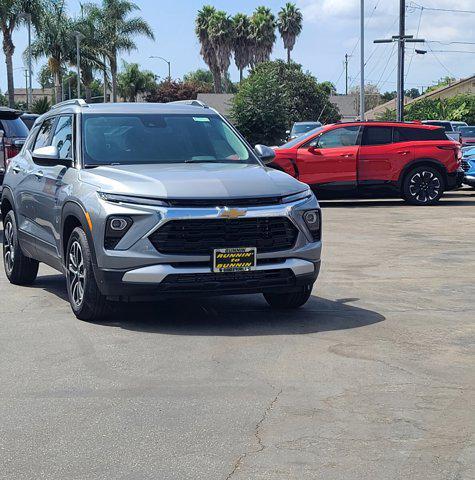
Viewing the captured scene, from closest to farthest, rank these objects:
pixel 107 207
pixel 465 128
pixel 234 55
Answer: pixel 107 207 → pixel 465 128 → pixel 234 55

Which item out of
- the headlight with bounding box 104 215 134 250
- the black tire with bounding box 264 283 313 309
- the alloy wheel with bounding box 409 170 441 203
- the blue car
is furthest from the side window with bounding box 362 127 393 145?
the headlight with bounding box 104 215 134 250

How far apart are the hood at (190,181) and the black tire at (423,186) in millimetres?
12986

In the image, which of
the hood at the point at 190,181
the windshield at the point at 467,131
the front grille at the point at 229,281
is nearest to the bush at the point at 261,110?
the windshield at the point at 467,131

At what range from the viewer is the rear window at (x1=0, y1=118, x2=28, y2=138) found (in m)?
17.6

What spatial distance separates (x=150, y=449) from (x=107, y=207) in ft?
10.1

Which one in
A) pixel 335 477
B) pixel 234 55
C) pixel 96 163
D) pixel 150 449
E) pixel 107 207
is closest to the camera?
pixel 335 477

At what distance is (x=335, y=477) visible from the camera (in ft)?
15.2

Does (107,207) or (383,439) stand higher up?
(107,207)

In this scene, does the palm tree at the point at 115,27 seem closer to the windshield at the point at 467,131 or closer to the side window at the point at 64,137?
the windshield at the point at 467,131

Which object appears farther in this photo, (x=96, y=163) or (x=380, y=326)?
(x=96, y=163)

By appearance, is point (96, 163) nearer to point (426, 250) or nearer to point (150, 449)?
point (150, 449)

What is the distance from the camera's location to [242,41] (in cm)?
9250

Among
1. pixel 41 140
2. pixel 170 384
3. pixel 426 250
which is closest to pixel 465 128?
pixel 426 250

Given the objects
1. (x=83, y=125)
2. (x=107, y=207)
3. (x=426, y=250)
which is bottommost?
(x=426, y=250)
